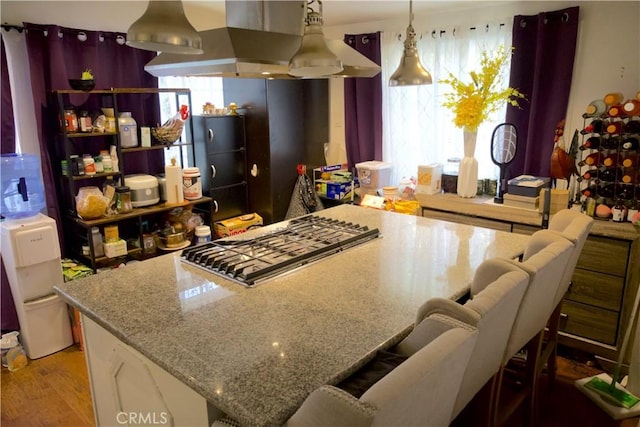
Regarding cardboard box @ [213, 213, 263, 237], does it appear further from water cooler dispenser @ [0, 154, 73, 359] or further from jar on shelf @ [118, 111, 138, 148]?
water cooler dispenser @ [0, 154, 73, 359]

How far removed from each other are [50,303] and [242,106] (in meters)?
2.12

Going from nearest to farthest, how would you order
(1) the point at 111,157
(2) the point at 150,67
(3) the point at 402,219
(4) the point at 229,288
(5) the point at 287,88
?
1. (4) the point at 229,288
2. (2) the point at 150,67
3. (3) the point at 402,219
4. (1) the point at 111,157
5. (5) the point at 287,88

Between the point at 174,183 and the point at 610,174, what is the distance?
113 inches

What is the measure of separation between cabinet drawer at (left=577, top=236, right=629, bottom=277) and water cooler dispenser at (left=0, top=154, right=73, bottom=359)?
322 cm

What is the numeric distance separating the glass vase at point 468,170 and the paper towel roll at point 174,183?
206 centimetres

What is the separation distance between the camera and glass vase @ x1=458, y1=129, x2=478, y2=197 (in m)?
3.12

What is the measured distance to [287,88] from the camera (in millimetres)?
3859

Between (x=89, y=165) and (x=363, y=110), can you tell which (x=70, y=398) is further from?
(x=363, y=110)

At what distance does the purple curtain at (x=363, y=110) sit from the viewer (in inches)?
152

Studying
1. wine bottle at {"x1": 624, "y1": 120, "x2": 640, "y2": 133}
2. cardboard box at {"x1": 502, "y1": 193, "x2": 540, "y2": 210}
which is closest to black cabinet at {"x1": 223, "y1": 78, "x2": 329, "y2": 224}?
cardboard box at {"x1": 502, "y1": 193, "x2": 540, "y2": 210}

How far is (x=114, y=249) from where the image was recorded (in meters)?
3.03

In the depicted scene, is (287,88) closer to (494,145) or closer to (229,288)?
(494,145)

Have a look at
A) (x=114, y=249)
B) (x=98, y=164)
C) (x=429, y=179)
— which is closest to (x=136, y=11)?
(x=98, y=164)

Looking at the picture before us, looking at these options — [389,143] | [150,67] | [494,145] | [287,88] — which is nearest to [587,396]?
[494,145]
